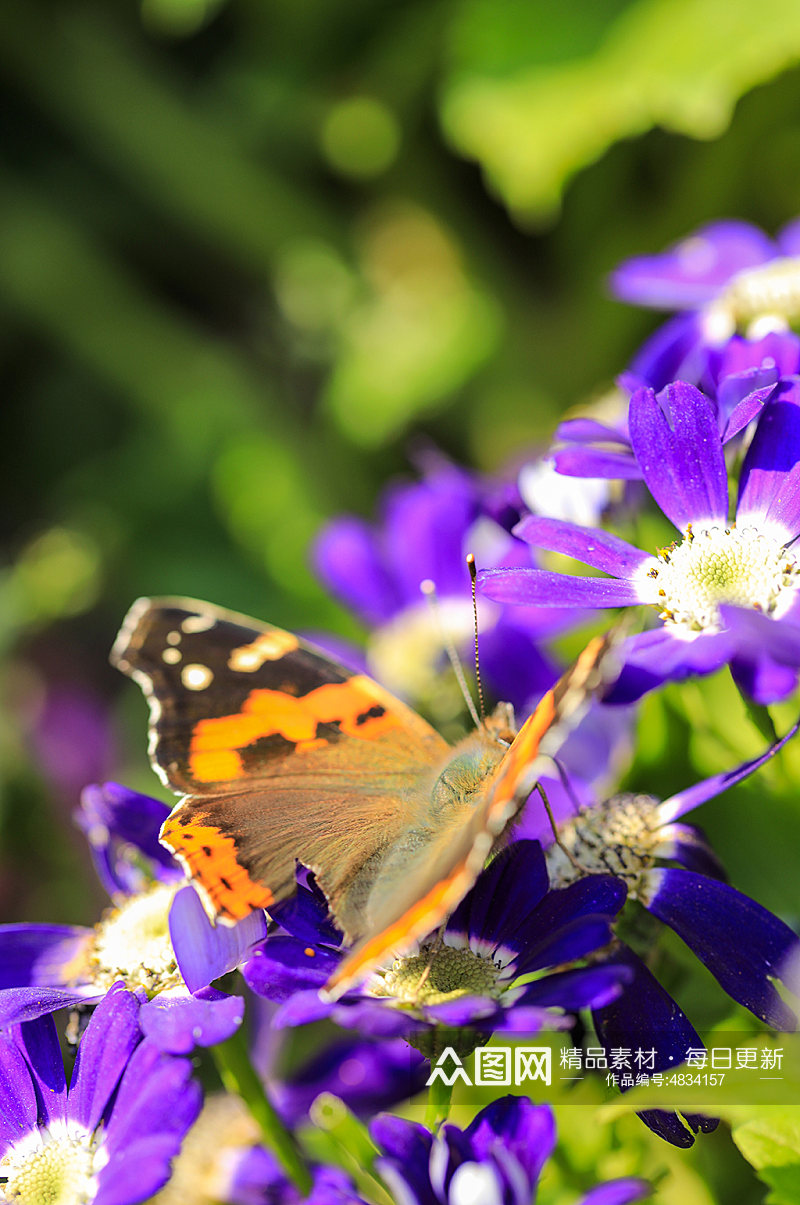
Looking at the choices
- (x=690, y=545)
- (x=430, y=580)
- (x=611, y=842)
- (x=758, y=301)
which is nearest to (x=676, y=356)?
(x=758, y=301)

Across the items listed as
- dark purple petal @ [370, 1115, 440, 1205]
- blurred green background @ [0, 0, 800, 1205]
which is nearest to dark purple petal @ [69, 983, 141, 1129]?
dark purple petal @ [370, 1115, 440, 1205]

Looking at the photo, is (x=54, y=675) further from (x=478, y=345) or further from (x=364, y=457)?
(x=478, y=345)

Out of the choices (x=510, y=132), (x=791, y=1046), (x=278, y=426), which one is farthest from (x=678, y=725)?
(x=278, y=426)

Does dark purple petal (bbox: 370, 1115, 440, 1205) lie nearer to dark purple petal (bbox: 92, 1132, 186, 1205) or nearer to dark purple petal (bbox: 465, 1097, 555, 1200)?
dark purple petal (bbox: 465, 1097, 555, 1200)

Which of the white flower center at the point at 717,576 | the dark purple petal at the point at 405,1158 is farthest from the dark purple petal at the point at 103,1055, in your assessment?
the white flower center at the point at 717,576

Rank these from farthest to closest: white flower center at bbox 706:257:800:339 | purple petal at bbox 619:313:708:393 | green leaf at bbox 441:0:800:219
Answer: green leaf at bbox 441:0:800:219, white flower center at bbox 706:257:800:339, purple petal at bbox 619:313:708:393

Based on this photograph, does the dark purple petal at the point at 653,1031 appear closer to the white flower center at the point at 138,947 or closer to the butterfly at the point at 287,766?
the butterfly at the point at 287,766

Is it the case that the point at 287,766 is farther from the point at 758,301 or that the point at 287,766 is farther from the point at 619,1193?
the point at 758,301
